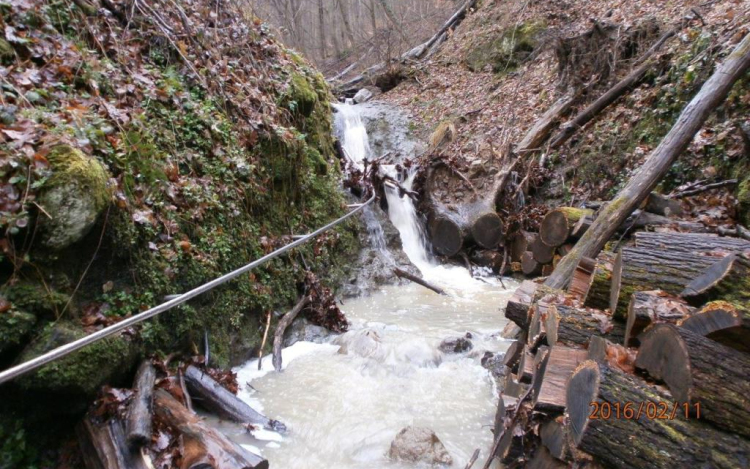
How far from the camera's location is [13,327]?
2.56 metres

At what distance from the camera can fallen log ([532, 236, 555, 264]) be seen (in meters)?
7.78

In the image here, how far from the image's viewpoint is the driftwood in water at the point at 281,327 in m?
4.90

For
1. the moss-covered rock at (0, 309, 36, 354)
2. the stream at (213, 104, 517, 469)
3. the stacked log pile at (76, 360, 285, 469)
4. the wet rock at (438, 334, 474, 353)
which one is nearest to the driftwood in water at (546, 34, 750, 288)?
the wet rock at (438, 334, 474, 353)

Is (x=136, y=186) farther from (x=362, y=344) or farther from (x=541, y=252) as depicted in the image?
(x=541, y=252)

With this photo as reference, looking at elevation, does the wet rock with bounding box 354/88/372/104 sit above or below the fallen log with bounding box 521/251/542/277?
above

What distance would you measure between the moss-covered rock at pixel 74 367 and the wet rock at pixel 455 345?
3509mm

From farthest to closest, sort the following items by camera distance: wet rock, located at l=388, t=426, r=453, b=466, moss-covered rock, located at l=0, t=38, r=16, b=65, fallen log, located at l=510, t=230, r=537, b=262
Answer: fallen log, located at l=510, t=230, r=537, b=262, moss-covered rock, located at l=0, t=38, r=16, b=65, wet rock, located at l=388, t=426, r=453, b=466

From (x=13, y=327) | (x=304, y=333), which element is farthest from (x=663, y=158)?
(x=13, y=327)

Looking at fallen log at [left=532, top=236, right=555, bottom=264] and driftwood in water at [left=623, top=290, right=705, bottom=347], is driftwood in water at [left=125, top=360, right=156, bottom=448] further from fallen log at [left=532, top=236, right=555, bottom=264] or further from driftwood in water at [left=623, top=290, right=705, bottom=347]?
fallen log at [left=532, top=236, right=555, bottom=264]

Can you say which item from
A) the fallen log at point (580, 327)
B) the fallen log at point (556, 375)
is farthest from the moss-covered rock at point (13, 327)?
the fallen log at point (580, 327)

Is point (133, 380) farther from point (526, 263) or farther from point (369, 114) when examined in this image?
point (369, 114)

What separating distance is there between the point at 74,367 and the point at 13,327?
43 cm

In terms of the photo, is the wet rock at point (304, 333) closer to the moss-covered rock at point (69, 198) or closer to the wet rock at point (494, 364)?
the wet rock at point (494, 364)

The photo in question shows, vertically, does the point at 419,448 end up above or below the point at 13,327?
below
